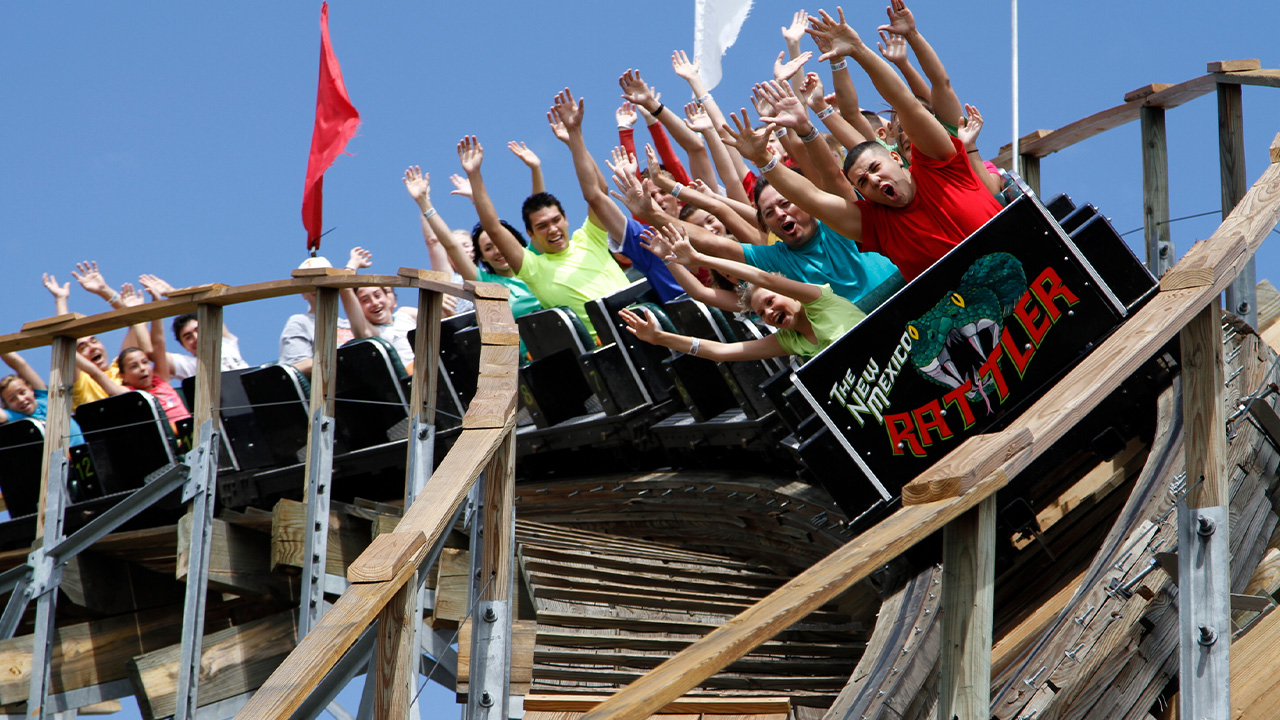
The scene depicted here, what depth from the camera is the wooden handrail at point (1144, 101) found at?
431 centimetres

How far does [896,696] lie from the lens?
266cm

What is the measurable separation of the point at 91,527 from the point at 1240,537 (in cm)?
356

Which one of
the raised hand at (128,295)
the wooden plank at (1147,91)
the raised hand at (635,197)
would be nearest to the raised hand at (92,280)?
the raised hand at (128,295)

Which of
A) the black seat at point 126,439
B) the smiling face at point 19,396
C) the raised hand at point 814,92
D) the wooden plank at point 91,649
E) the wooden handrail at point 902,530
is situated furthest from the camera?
the smiling face at point 19,396

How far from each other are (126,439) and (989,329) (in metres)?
4.14

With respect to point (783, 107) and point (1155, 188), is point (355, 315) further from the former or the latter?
point (1155, 188)

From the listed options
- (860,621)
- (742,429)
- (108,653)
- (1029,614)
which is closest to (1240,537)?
(1029,614)

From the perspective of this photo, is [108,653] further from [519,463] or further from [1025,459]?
[1025,459]

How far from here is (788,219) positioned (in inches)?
186

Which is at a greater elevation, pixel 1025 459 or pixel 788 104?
pixel 788 104

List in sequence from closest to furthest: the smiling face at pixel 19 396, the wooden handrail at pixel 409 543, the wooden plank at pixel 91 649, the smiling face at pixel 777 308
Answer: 1. the wooden handrail at pixel 409 543
2. the smiling face at pixel 777 308
3. the wooden plank at pixel 91 649
4. the smiling face at pixel 19 396

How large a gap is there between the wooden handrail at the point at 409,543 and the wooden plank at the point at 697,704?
622mm

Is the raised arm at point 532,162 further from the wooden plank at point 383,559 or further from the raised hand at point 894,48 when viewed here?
the wooden plank at point 383,559

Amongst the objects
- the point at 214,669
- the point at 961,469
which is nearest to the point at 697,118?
the point at 214,669
